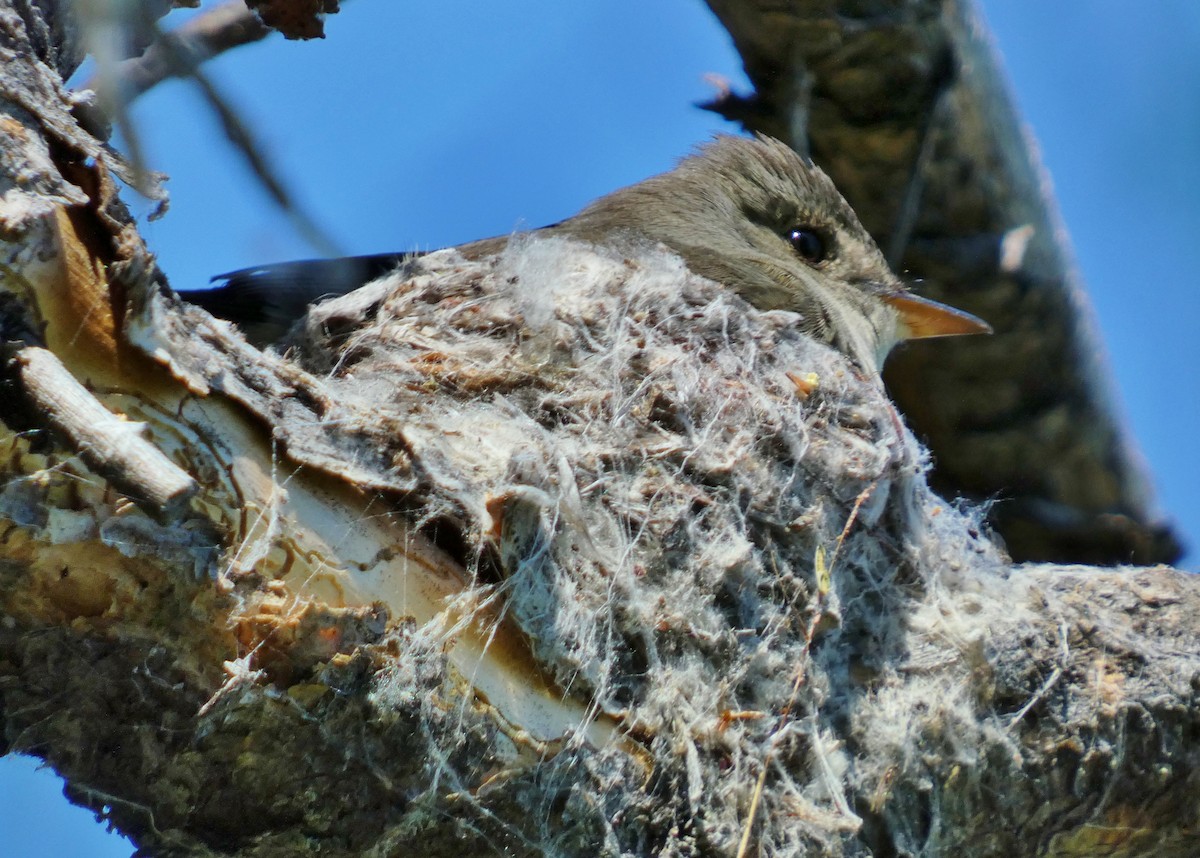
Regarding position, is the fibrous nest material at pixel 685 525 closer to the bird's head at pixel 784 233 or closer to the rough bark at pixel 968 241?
the bird's head at pixel 784 233

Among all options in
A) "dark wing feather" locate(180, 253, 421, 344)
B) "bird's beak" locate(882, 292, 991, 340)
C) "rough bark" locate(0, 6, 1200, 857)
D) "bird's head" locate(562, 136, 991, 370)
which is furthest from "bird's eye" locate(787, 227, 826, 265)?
"dark wing feather" locate(180, 253, 421, 344)

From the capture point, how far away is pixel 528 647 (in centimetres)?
188

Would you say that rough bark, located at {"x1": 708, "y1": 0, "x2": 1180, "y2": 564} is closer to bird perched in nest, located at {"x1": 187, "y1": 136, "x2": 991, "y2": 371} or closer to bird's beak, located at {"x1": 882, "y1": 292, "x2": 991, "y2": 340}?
bird perched in nest, located at {"x1": 187, "y1": 136, "x2": 991, "y2": 371}

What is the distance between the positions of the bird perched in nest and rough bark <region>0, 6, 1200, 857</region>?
641mm

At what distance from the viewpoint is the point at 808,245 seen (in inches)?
165

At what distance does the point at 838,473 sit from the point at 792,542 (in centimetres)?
24

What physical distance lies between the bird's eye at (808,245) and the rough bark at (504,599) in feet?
4.49

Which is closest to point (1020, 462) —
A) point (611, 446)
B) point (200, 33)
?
point (611, 446)

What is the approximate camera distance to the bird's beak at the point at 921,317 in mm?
3895

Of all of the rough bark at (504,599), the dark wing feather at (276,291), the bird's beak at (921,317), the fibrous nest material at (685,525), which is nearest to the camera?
the rough bark at (504,599)

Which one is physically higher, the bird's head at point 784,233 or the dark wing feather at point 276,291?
the bird's head at point 784,233

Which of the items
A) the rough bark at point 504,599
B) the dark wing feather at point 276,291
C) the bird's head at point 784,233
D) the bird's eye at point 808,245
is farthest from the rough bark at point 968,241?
the dark wing feather at point 276,291

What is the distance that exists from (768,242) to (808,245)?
0.45ft

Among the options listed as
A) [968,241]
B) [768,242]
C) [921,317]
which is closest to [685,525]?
[921,317]
